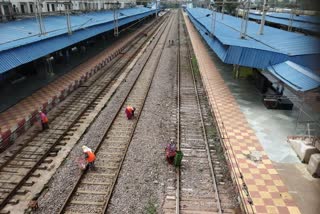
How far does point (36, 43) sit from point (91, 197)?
14.2 m

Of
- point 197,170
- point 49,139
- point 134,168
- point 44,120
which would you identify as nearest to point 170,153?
point 197,170

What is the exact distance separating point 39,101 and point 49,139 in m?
5.92

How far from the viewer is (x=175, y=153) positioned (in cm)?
1293

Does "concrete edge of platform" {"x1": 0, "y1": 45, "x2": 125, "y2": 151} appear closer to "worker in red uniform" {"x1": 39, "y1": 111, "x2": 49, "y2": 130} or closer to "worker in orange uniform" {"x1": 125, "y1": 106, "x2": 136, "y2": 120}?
"worker in red uniform" {"x1": 39, "y1": 111, "x2": 49, "y2": 130}

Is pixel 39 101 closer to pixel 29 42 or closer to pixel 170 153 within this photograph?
pixel 29 42

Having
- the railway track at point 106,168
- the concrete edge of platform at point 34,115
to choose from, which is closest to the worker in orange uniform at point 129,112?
the railway track at point 106,168

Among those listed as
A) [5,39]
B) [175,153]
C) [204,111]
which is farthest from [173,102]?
[5,39]

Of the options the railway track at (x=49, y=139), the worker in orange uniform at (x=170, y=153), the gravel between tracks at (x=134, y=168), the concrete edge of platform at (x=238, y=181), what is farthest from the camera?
the worker in orange uniform at (x=170, y=153)

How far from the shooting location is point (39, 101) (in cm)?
1998

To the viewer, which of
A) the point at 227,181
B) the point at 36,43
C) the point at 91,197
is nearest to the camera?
the point at 91,197

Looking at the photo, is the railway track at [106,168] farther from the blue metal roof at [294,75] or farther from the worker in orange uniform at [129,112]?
the blue metal roof at [294,75]

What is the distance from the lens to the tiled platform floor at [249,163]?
10492 millimetres

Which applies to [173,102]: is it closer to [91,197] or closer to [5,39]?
→ [91,197]

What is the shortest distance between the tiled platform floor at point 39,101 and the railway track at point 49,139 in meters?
0.75
